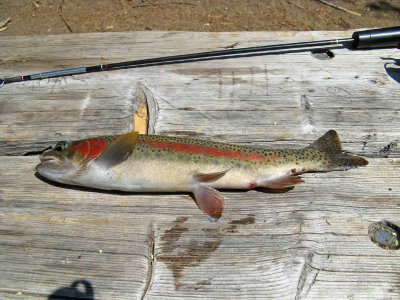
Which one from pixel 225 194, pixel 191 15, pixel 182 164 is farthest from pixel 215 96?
pixel 191 15

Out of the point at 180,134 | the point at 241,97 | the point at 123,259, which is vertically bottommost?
the point at 123,259

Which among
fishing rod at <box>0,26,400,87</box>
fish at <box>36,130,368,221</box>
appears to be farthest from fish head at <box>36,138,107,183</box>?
fishing rod at <box>0,26,400,87</box>

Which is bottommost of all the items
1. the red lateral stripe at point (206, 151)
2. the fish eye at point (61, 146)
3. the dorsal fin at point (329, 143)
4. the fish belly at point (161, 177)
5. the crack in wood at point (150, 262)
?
the crack in wood at point (150, 262)

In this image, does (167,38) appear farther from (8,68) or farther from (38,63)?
(8,68)

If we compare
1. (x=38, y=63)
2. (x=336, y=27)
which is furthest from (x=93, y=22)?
(x=336, y=27)

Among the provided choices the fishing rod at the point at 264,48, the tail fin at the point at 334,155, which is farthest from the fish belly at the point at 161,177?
the fishing rod at the point at 264,48

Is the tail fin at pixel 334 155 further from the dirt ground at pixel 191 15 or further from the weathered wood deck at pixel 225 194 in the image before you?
the dirt ground at pixel 191 15

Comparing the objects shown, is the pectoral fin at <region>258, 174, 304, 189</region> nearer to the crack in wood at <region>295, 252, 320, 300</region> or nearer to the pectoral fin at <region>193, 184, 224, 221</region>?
the pectoral fin at <region>193, 184, 224, 221</region>
